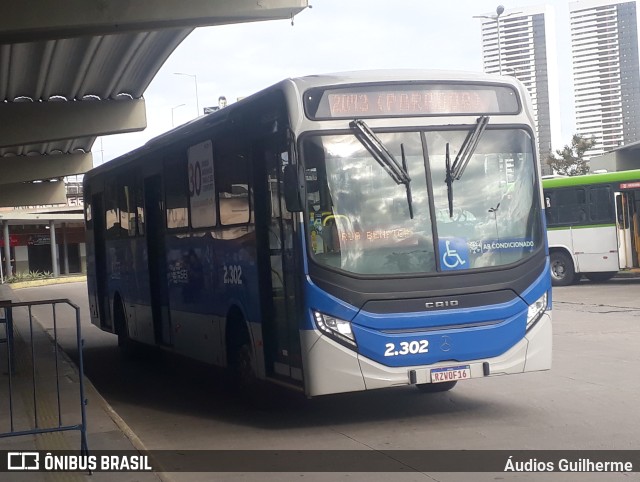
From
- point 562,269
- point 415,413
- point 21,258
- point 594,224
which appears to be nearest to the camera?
point 415,413

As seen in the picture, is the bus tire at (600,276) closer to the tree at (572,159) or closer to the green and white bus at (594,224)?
the green and white bus at (594,224)

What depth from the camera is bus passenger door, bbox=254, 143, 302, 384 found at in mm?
9391

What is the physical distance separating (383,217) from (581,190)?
19398 mm

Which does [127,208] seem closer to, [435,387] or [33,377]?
[33,377]

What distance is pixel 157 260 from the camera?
47.3 feet

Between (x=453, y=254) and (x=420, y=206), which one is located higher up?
(x=420, y=206)

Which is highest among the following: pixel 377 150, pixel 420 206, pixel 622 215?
pixel 377 150

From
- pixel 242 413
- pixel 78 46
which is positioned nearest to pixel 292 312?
pixel 242 413

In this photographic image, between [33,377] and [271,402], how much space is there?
9.79 feet

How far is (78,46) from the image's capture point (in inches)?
742

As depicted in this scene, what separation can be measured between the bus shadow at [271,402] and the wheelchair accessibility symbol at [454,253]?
1.62m

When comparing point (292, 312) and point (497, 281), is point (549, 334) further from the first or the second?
point (292, 312)

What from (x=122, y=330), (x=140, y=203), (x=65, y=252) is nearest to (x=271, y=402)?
(x=140, y=203)

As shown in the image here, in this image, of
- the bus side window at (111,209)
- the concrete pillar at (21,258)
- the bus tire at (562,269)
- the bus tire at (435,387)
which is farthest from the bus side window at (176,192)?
the concrete pillar at (21,258)
